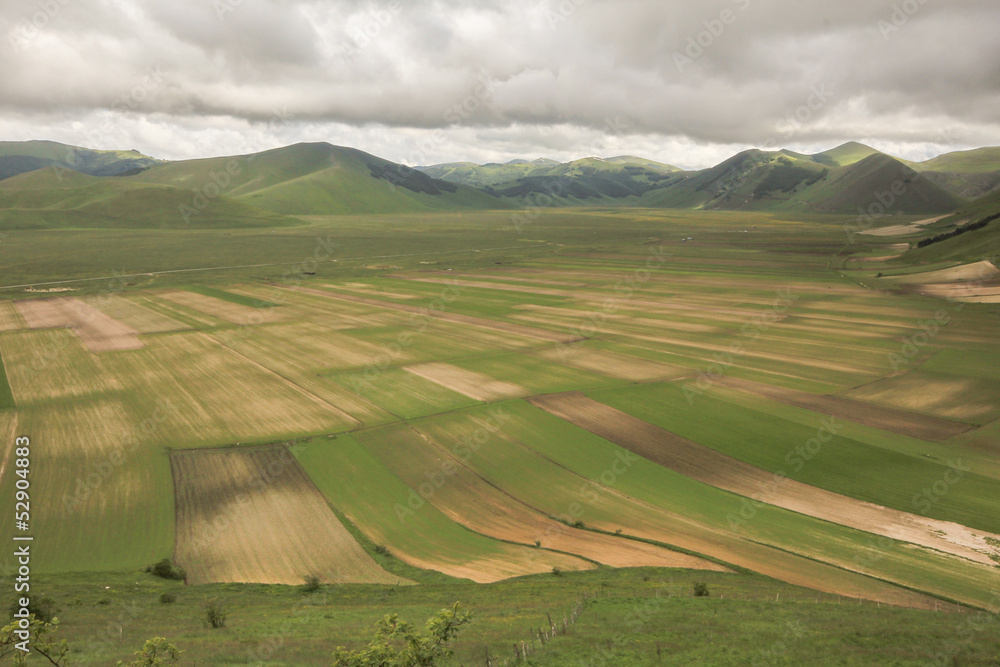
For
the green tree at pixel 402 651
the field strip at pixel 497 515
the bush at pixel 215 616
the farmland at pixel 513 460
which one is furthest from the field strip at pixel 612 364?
the green tree at pixel 402 651

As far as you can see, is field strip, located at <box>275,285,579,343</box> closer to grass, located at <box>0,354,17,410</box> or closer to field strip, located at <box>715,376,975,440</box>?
field strip, located at <box>715,376,975,440</box>

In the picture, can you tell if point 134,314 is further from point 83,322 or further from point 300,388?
point 300,388

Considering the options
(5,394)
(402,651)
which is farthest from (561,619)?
(5,394)

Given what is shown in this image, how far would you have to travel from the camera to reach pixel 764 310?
92188mm

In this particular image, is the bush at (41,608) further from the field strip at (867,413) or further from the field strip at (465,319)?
the field strip at (465,319)

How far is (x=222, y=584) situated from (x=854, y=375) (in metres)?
58.3

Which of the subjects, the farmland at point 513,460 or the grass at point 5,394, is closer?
the farmland at point 513,460

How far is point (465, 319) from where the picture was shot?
88.1 m

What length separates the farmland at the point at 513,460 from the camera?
2708 cm

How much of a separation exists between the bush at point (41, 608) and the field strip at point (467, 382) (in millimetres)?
33646

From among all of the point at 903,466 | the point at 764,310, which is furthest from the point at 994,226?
the point at 903,466

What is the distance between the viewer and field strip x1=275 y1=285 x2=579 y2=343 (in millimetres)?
77181

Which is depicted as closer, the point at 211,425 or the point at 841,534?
the point at 841,534

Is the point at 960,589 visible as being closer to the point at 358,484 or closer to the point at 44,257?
the point at 358,484
